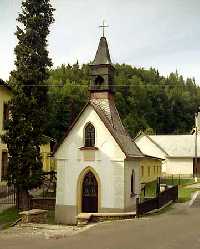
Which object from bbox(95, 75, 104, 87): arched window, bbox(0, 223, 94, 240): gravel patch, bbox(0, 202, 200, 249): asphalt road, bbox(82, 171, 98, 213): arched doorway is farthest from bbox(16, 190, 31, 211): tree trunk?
bbox(95, 75, 104, 87): arched window

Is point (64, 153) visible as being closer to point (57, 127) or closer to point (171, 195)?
point (171, 195)

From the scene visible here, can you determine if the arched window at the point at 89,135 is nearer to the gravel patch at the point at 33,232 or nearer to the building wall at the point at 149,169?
the gravel patch at the point at 33,232

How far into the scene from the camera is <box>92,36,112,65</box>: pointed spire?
27922mm

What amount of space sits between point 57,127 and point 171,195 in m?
39.5

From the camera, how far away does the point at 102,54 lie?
28.1 meters

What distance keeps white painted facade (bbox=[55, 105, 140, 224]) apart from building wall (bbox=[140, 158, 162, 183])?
60.1 feet

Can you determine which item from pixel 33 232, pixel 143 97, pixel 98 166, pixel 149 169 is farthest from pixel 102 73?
pixel 143 97

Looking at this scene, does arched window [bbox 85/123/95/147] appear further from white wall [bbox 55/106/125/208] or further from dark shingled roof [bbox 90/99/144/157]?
dark shingled roof [bbox 90/99/144/157]

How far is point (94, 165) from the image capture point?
26.0m

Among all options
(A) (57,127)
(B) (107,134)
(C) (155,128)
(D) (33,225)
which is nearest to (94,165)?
(B) (107,134)

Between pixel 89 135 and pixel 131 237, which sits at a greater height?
pixel 89 135

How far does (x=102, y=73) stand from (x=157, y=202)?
27.9 feet

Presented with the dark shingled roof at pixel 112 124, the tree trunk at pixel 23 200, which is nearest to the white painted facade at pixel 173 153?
the dark shingled roof at pixel 112 124

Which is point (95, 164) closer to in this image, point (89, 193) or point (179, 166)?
point (89, 193)
